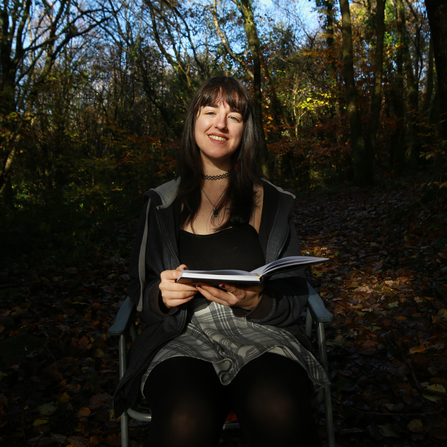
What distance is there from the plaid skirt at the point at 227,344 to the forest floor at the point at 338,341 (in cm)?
92

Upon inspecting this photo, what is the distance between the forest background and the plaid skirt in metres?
1.09

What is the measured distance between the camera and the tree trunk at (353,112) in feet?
33.4

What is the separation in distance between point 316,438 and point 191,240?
0.99m

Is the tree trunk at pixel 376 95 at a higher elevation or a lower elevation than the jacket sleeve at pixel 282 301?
higher

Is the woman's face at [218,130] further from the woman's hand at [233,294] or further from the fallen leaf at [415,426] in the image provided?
the fallen leaf at [415,426]

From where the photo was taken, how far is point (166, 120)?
13.0 metres

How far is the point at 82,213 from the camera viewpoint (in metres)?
6.77

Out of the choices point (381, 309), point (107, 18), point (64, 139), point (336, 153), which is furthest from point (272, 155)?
point (381, 309)

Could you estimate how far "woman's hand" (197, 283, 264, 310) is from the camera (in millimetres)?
1435

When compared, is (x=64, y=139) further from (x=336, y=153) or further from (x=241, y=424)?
(x=336, y=153)

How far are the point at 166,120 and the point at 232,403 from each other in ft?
40.8

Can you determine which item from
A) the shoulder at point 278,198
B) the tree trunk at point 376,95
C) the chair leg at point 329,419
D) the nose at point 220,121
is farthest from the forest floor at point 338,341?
the tree trunk at point 376,95

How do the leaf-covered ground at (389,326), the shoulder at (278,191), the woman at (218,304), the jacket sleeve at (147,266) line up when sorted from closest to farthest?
the woman at (218,304) < the jacket sleeve at (147,266) < the shoulder at (278,191) < the leaf-covered ground at (389,326)

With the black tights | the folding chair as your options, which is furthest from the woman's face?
the black tights
